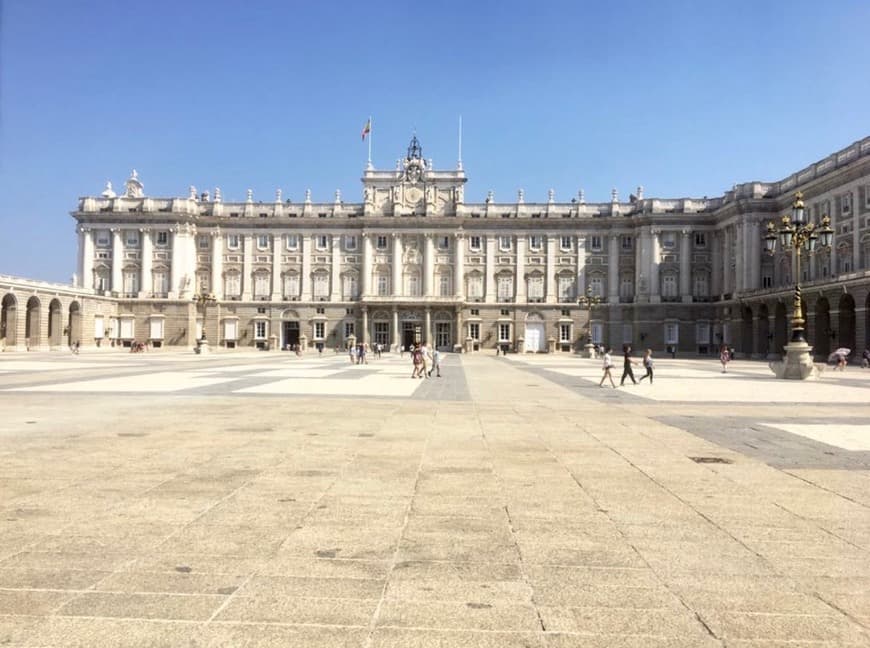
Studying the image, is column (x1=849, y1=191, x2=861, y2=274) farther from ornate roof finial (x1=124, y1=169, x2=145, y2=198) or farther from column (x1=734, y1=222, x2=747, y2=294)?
ornate roof finial (x1=124, y1=169, x2=145, y2=198)

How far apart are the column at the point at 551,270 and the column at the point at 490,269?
6.30 meters

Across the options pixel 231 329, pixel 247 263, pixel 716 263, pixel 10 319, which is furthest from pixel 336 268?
pixel 716 263

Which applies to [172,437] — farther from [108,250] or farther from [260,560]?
[108,250]

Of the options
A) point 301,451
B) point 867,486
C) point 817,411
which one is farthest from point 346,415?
point 817,411

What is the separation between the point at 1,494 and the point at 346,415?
24.1 ft

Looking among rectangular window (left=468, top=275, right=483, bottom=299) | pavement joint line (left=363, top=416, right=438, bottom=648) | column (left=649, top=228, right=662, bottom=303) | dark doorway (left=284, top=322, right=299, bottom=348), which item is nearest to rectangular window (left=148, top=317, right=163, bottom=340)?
dark doorway (left=284, top=322, right=299, bottom=348)

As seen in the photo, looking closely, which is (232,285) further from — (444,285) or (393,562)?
(393,562)

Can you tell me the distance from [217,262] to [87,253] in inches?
556

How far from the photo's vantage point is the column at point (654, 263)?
71.1 metres

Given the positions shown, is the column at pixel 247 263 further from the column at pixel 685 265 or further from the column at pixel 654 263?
the column at pixel 685 265

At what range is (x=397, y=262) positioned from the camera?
74250 millimetres

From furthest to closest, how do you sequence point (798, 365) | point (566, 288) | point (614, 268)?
point (566, 288), point (614, 268), point (798, 365)

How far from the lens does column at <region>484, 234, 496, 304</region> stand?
74812mm

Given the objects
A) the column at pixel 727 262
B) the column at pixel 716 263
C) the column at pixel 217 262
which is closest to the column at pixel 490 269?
the column at pixel 716 263
